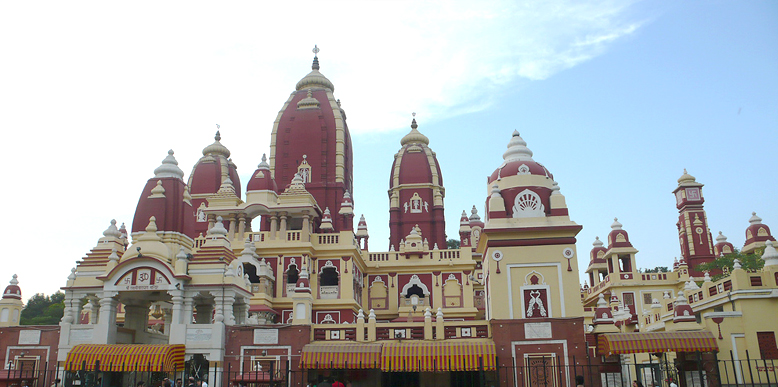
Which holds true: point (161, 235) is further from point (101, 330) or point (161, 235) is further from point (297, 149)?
point (297, 149)

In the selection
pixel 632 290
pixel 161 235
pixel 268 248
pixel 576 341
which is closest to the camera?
pixel 576 341

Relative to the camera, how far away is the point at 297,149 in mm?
41969

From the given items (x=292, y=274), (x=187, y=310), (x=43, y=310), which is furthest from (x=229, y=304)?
(x=43, y=310)

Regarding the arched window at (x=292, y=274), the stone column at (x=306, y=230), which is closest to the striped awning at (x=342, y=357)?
the arched window at (x=292, y=274)

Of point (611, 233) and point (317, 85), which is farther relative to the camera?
point (317, 85)

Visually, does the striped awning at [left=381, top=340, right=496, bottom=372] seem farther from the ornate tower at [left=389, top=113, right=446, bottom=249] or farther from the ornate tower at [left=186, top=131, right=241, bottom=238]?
the ornate tower at [left=186, top=131, right=241, bottom=238]

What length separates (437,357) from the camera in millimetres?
19750

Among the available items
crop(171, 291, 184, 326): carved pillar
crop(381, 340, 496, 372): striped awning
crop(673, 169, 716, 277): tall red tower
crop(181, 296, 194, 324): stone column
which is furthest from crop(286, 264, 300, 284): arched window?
crop(673, 169, 716, 277): tall red tower

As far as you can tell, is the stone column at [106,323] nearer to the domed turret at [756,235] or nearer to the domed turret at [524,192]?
the domed turret at [524,192]

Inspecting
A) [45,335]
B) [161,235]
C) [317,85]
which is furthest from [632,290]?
[45,335]

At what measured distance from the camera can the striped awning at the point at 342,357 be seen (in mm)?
19844

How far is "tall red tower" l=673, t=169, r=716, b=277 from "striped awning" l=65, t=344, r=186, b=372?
1313 inches

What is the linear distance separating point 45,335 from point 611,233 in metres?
33.9

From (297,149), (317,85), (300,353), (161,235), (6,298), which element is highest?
(317,85)
